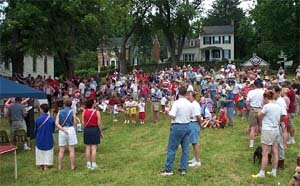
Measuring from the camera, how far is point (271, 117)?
866 cm

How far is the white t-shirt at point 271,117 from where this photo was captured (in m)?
8.66

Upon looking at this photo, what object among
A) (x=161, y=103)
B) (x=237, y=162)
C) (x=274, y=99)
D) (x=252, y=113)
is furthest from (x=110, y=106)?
(x=274, y=99)

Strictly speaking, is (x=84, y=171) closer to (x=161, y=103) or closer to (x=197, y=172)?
(x=197, y=172)

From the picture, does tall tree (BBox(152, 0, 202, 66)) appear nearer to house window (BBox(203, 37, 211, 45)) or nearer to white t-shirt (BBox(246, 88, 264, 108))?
house window (BBox(203, 37, 211, 45))

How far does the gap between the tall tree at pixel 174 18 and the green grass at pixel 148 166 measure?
142 ft

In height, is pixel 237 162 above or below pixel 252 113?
below

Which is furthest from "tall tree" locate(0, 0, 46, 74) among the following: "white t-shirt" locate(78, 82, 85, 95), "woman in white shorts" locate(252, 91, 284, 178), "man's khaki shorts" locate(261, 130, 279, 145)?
"man's khaki shorts" locate(261, 130, 279, 145)

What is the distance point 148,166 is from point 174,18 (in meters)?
49.2

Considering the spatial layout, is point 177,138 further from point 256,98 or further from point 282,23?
→ point 282,23

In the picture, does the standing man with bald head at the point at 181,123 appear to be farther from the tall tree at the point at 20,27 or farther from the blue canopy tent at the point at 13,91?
the tall tree at the point at 20,27

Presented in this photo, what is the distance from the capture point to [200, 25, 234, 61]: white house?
76.0 m

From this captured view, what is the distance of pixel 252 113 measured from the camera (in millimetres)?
12203

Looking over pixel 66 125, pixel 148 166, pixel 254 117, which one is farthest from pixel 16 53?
pixel 148 166

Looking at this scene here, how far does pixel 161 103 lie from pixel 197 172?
10.8m
